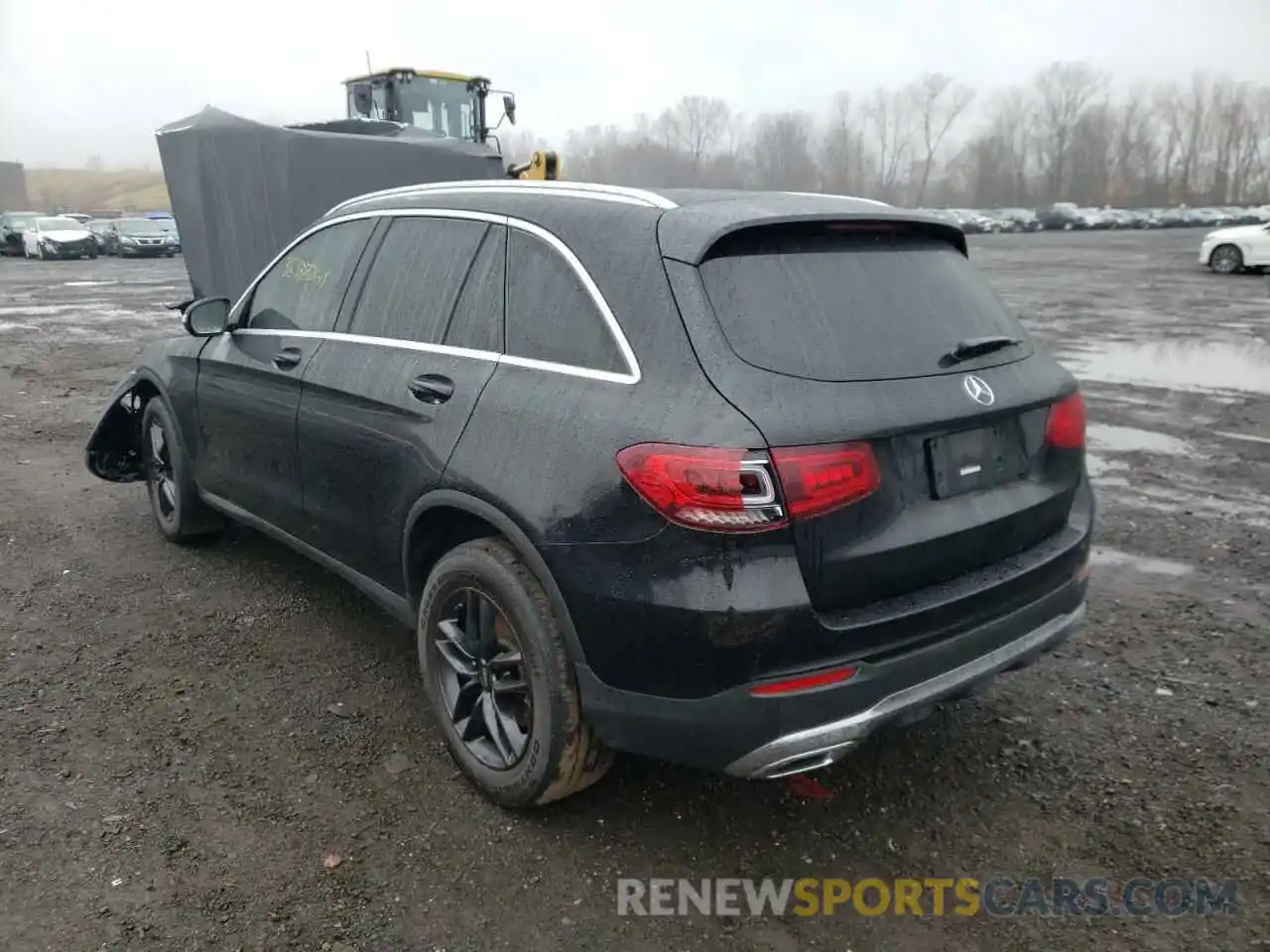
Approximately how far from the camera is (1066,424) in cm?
312

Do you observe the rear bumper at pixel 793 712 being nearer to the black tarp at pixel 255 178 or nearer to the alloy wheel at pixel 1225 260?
the black tarp at pixel 255 178

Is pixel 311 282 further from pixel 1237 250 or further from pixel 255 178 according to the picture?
pixel 1237 250

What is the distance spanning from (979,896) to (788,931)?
541mm

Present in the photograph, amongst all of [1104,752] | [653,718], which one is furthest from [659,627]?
[1104,752]

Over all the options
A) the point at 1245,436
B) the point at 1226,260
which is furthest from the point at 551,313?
the point at 1226,260

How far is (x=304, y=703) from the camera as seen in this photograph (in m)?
3.70

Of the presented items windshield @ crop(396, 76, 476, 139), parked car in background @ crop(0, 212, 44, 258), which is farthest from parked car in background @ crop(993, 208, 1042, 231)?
windshield @ crop(396, 76, 476, 139)

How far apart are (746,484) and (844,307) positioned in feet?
2.21

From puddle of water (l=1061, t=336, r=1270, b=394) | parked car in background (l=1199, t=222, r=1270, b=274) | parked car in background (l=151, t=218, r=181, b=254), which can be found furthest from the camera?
parked car in background (l=151, t=218, r=181, b=254)

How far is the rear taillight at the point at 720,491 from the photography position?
2398mm

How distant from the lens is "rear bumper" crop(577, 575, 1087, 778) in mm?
2455

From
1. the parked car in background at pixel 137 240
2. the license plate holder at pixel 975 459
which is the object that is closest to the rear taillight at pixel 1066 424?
the license plate holder at pixel 975 459

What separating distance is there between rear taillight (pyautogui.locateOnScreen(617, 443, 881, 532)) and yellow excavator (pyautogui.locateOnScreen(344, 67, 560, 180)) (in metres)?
13.3

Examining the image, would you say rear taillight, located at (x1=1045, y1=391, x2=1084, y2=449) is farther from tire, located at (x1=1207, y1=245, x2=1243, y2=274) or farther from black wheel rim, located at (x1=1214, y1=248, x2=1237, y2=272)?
black wheel rim, located at (x1=1214, y1=248, x2=1237, y2=272)
